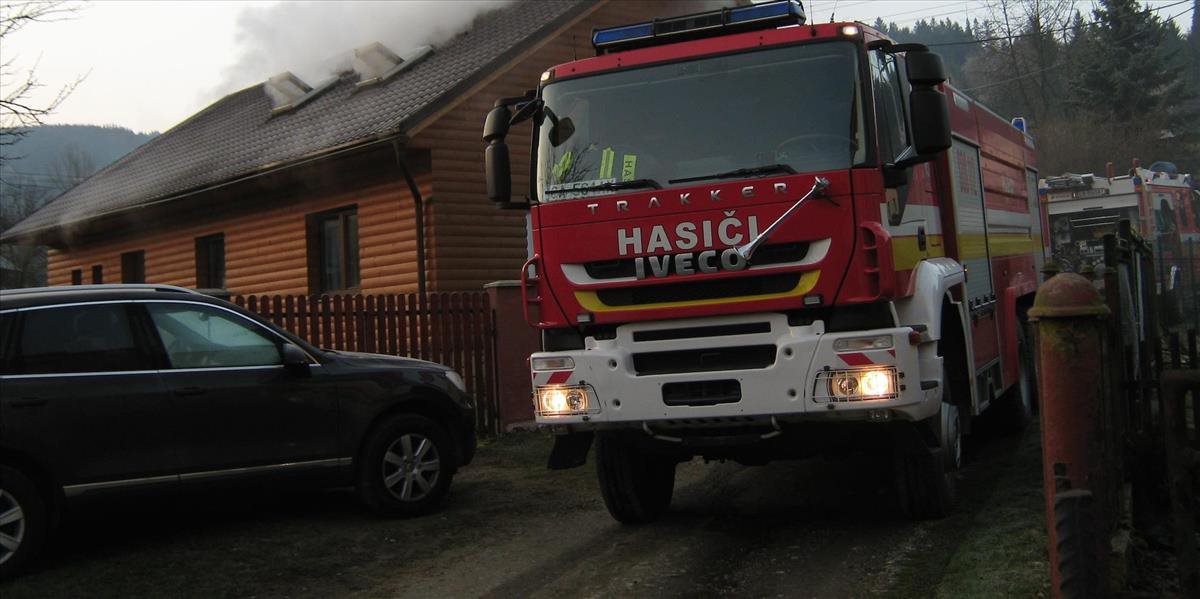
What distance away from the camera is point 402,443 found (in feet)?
26.7

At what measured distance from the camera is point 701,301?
620 centimetres

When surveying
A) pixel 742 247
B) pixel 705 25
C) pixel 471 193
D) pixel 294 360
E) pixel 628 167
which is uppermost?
pixel 471 193

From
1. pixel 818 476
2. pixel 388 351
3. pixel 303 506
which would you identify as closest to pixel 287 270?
pixel 388 351

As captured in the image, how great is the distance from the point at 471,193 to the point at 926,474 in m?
10.5

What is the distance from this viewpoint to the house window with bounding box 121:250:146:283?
2344 cm

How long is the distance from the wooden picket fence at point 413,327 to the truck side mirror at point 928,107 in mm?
6811

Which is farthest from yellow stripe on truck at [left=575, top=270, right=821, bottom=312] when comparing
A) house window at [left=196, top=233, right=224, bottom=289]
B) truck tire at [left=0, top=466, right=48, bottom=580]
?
house window at [left=196, top=233, right=224, bottom=289]

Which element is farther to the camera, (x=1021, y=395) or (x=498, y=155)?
(x=1021, y=395)

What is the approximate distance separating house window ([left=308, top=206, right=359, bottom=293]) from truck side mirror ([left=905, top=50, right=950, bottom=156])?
12.5 meters

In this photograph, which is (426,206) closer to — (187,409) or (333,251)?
(333,251)

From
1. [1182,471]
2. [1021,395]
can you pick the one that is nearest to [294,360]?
[1182,471]

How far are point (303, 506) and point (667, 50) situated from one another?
445cm

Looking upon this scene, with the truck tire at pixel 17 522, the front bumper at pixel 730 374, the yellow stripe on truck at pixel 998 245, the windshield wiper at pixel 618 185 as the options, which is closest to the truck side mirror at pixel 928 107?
the front bumper at pixel 730 374

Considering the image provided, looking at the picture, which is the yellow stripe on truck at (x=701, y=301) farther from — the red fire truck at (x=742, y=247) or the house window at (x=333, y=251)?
the house window at (x=333, y=251)
